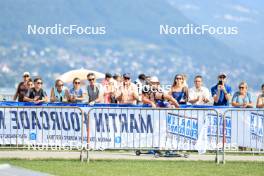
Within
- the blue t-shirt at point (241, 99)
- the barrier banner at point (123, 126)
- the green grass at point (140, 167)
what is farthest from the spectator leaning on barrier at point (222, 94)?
the green grass at point (140, 167)

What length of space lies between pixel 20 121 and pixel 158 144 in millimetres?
2625

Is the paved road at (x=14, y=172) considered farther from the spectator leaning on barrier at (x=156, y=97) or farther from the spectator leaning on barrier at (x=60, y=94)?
the spectator leaning on barrier at (x=60, y=94)

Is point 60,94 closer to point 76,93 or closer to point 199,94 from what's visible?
point 76,93

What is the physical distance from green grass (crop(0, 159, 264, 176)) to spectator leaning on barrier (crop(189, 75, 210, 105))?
3.05 metres

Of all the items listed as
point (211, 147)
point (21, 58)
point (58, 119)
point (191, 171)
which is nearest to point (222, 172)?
point (191, 171)

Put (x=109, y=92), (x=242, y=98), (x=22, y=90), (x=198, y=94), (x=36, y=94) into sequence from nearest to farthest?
(x=242, y=98) → (x=36, y=94) → (x=198, y=94) → (x=109, y=92) → (x=22, y=90)

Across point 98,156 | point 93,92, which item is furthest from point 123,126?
point 93,92

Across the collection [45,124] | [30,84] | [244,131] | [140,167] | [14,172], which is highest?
[30,84]

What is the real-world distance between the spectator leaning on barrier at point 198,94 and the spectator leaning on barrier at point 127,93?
1.18m

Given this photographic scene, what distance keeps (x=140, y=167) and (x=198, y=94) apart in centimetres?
471

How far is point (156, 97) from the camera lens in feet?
67.0

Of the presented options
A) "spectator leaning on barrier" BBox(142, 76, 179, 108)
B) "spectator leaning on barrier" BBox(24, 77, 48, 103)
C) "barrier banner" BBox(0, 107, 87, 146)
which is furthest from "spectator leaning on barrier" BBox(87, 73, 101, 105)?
"barrier banner" BBox(0, 107, 87, 146)

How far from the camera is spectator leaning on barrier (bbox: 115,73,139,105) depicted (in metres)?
21.3

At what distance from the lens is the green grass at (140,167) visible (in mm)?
16344
